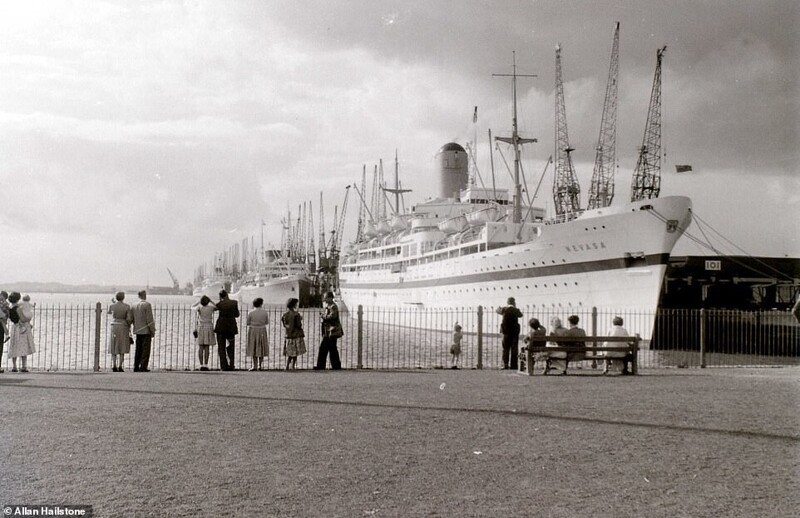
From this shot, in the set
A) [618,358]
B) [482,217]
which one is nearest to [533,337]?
[618,358]

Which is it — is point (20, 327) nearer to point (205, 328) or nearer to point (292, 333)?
point (205, 328)

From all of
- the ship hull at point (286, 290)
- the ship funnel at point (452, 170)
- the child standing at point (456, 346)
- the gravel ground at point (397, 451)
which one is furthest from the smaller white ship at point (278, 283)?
the gravel ground at point (397, 451)

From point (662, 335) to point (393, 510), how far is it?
33.0 meters

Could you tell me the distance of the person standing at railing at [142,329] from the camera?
14.6 metres

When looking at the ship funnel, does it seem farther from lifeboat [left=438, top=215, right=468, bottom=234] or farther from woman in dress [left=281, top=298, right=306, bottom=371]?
woman in dress [left=281, top=298, right=306, bottom=371]

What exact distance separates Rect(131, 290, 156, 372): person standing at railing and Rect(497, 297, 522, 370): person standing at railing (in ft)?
25.5

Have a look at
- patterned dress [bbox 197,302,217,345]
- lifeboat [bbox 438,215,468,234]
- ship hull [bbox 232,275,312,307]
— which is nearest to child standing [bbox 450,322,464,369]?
patterned dress [bbox 197,302,217,345]

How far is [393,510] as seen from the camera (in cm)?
507

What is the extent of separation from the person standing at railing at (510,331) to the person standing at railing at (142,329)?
777 cm

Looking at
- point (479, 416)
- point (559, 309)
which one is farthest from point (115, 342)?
point (559, 309)

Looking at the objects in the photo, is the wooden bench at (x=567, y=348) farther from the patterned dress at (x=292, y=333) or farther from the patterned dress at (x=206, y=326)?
the patterned dress at (x=206, y=326)

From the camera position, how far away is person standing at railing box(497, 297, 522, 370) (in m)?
16.2

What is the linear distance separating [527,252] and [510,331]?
21.9 meters

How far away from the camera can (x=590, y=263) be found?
114 feet
